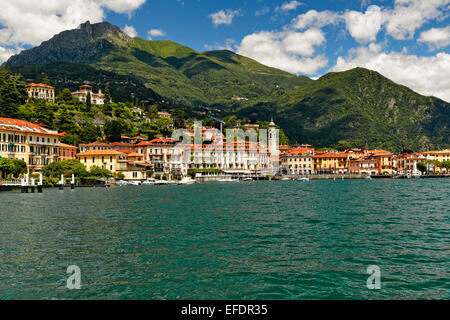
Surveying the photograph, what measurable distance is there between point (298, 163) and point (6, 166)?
379 ft

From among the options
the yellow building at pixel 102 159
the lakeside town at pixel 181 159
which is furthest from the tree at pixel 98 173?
the yellow building at pixel 102 159

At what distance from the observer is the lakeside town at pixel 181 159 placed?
87125 mm

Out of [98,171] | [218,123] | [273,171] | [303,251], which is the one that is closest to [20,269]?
[303,251]

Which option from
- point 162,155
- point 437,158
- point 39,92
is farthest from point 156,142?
point 437,158

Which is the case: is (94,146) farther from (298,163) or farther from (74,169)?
(298,163)

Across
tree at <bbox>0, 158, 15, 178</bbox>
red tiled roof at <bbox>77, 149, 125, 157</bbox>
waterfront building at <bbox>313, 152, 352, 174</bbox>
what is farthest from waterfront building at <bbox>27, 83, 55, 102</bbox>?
waterfront building at <bbox>313, 152, 352, 174</bbox>

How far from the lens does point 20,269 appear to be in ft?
47.1

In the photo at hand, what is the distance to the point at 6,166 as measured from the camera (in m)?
73.2

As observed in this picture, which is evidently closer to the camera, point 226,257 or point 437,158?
point 226,257

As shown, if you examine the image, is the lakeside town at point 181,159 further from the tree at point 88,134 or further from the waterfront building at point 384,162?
the tree at point 88,134

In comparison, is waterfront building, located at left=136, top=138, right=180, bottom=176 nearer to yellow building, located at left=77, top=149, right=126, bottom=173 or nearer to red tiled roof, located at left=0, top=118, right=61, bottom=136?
yellow building, located at left=77, top=149, right=126, bottom=173
